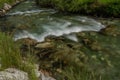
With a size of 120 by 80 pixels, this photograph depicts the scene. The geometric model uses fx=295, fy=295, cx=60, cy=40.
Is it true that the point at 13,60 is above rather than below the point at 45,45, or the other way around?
above

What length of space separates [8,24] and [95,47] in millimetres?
5063

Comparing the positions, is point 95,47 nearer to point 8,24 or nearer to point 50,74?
point 50,74

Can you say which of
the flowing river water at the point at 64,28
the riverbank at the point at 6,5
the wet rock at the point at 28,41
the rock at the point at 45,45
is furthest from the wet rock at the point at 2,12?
the rock at the point at 45,45

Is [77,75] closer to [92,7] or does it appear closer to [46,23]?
[46,23]

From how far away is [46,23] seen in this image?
13.6 m

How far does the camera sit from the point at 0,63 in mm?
6617

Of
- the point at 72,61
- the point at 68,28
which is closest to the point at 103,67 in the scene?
the point at 72,61

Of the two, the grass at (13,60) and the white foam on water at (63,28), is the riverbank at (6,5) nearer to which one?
the white foam on water at (63,28)

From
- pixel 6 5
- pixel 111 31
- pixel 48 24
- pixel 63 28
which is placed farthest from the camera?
pixel 6 5

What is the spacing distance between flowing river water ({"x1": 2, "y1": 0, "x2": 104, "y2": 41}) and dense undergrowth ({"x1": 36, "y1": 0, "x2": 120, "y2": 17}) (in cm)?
56

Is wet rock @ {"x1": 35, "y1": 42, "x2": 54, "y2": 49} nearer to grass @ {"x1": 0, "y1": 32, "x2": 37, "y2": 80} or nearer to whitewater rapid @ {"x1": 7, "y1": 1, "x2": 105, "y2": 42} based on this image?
whitewater rapid @ {"x1": 7, "y1": 1, "x2": 105, "y2": 42}

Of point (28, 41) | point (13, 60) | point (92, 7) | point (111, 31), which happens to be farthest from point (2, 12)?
point (13, 60)

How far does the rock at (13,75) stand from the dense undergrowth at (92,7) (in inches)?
356

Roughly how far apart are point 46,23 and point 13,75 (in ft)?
26.1
